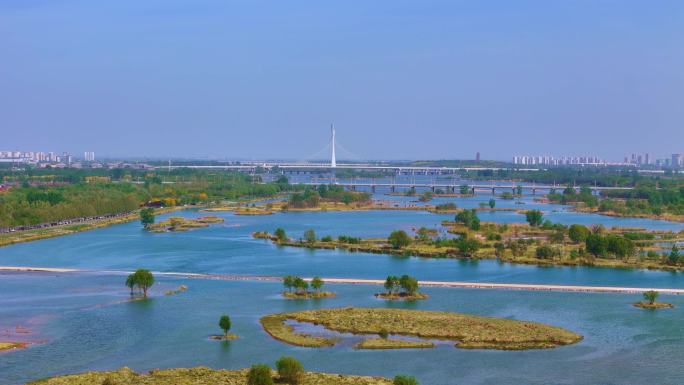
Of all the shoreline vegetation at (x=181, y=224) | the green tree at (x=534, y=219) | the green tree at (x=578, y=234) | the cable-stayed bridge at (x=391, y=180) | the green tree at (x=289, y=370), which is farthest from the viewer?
the cable-stayed bridge at (x=391, y=180)

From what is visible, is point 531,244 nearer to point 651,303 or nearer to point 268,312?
point 651,303

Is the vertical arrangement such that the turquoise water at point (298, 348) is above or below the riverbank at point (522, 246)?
below

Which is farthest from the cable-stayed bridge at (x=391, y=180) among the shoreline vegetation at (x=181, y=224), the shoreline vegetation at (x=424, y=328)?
the shoreline vegetation at (x=424, y=328)

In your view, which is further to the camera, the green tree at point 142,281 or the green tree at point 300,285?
the green tree at point 300,285

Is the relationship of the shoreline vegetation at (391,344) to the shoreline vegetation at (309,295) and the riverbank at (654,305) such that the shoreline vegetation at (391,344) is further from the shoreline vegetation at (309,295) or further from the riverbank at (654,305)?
the riverbank at (654,305)

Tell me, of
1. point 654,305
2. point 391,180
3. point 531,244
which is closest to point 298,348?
point 654,305

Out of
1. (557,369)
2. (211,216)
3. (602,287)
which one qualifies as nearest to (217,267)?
(602,287)

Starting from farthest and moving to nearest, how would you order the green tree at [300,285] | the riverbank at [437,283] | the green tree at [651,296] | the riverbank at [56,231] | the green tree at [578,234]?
the riverbank at [56,231] < the green tree at [578,234] < the riverbank at [437,283] < the green tree at [300,285] < the green tree at [651,296]

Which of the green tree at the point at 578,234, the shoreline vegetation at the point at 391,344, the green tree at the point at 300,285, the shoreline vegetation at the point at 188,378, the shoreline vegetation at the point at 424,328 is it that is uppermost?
the green tree at the point at 578,234
